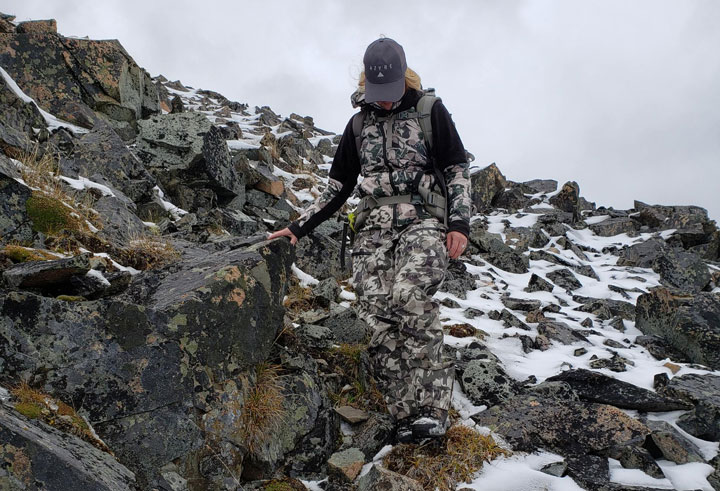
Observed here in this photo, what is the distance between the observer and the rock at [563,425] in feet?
12.0

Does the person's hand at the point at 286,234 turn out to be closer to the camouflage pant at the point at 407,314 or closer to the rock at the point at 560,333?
the camouflage pant at the point at 407,314

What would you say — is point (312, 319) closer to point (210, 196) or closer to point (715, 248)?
point (210, 196)

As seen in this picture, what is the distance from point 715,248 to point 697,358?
11041 millimetres

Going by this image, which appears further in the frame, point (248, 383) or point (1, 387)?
point (248, 383)

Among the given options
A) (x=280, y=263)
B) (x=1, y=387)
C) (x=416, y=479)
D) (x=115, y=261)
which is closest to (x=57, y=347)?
(x=1, y=387)

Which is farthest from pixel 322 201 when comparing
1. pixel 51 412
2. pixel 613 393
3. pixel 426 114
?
pixel 613 393

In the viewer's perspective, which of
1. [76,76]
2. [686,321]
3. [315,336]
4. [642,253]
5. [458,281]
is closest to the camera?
[315,336]

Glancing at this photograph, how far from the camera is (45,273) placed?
3104 mm

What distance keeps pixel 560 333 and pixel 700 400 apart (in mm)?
2185

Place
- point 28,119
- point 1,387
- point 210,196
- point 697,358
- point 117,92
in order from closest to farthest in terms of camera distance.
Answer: point 1,387
point 697,358
point 28,119
point 210,196
point 117,92

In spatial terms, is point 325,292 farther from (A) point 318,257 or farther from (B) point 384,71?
(B) point 384,71

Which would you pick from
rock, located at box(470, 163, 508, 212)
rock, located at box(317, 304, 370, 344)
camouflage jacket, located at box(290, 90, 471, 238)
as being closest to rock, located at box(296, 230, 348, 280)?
rock, located at box(317, 304, 370, 344)

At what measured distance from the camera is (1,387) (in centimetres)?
263

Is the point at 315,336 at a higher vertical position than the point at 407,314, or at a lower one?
lower
